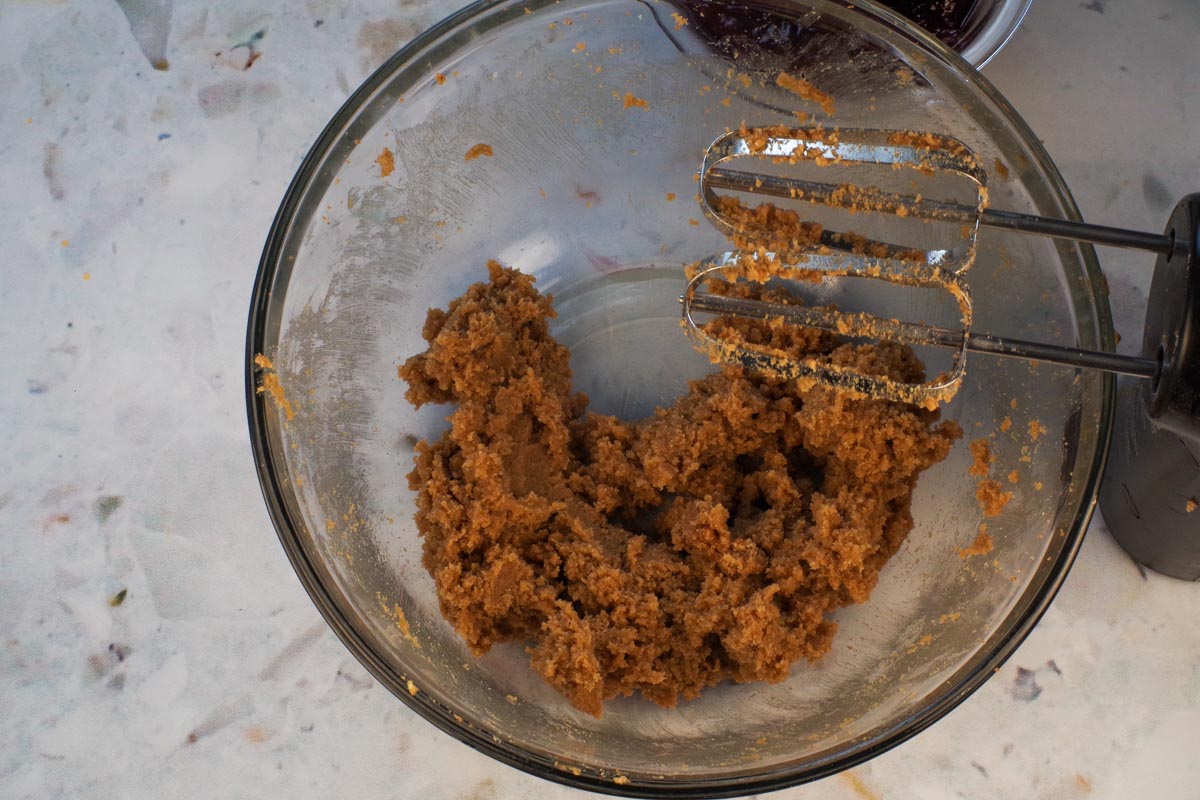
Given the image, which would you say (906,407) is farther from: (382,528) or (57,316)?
(57,316)

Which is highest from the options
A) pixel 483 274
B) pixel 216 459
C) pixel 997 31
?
pixel 997 31

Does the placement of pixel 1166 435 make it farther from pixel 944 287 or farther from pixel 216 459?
pixel 216 459

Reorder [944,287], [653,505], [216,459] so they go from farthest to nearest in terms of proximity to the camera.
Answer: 1. [216,459]
2. [653,505]
3. [944,287]

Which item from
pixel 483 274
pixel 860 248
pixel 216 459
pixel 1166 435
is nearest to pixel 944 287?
pixel 860 248

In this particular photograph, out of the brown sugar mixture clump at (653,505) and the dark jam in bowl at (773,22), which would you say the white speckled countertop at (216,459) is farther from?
the brown sugar mixture clump at (653,505)

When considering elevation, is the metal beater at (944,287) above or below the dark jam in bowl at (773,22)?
below

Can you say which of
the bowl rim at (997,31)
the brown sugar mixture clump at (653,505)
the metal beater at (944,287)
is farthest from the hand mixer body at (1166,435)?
the bowl rim at (997,31)

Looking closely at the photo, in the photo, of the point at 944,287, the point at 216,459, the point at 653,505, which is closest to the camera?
the point at 944,287
